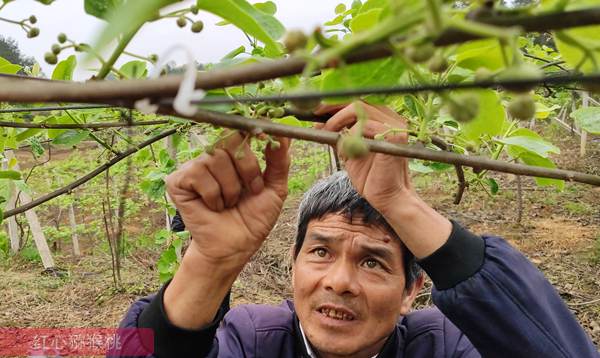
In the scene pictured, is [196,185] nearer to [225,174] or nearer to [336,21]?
[225,174]

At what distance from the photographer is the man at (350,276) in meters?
0.86

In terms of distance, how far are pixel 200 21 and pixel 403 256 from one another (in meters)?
1.06

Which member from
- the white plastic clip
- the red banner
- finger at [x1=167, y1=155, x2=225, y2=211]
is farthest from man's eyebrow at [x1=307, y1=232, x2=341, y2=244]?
the red banner

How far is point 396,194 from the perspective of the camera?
994 millimetres

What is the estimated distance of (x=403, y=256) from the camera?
4.68 ft

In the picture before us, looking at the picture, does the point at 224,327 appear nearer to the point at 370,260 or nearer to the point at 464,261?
the point at 370,260

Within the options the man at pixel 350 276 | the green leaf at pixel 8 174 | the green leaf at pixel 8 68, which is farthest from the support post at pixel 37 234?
the green leaf at pixel 8 68

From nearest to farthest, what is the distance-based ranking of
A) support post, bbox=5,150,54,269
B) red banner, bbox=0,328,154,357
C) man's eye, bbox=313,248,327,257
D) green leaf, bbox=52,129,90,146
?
green leaf, bbox=52,129,90,146 → man's eye, bbox=313,248,327,257 → red banner, bbox=0,328,154,357 → support post, bbox=5,150,54,269

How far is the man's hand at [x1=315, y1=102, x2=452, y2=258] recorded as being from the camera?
2.74 ft

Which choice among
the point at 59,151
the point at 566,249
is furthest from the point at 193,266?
the point at 59,151

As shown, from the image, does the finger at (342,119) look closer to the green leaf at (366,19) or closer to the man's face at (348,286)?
the green leaf at (366,19)

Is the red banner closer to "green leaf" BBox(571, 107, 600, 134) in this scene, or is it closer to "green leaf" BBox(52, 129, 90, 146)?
"green leaf" BBox(52, 129, 90, 146)

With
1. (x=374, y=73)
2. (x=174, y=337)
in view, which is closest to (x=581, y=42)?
(x=374, y=73)

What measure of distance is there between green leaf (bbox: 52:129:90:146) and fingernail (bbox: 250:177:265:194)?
542mm
